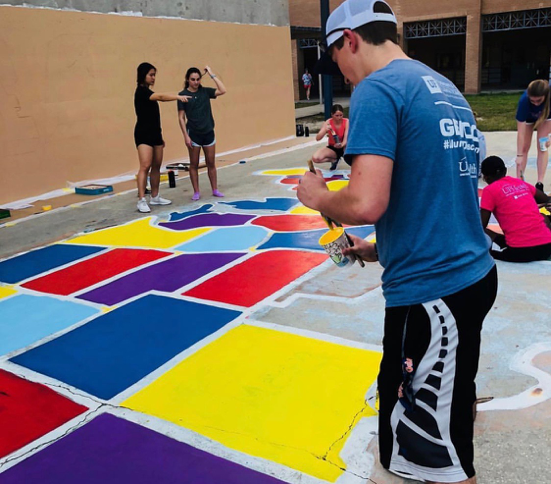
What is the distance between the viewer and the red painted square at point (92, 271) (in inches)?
202

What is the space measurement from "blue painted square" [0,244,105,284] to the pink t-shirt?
4094 millimetres

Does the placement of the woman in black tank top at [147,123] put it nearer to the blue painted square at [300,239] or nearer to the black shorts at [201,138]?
the black shorts at [201,138]

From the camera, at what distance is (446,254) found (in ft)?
6.09

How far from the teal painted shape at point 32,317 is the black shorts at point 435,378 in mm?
2894

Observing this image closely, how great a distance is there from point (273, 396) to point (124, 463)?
0.85 metres

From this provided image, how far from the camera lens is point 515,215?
483 centimetres

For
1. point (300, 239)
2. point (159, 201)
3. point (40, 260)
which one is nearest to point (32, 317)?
point (40, 260)

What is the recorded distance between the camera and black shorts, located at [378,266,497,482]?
1.90 m

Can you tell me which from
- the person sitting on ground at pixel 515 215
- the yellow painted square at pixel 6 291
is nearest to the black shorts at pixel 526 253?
the person sitting on ground at pixel 515 215

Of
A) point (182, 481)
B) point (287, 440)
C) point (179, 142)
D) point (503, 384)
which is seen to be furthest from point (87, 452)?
point (179, 142)

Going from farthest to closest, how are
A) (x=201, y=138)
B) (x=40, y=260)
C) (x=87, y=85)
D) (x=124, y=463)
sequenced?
(x=87, y=85) → (x=201, y=138) → (x=40, y=260) → (x=124, y=463)

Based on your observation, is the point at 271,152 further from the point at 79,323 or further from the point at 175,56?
the point at 79,323

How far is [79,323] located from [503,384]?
297 centimetres

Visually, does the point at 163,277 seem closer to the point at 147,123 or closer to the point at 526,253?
the point at 147,123
